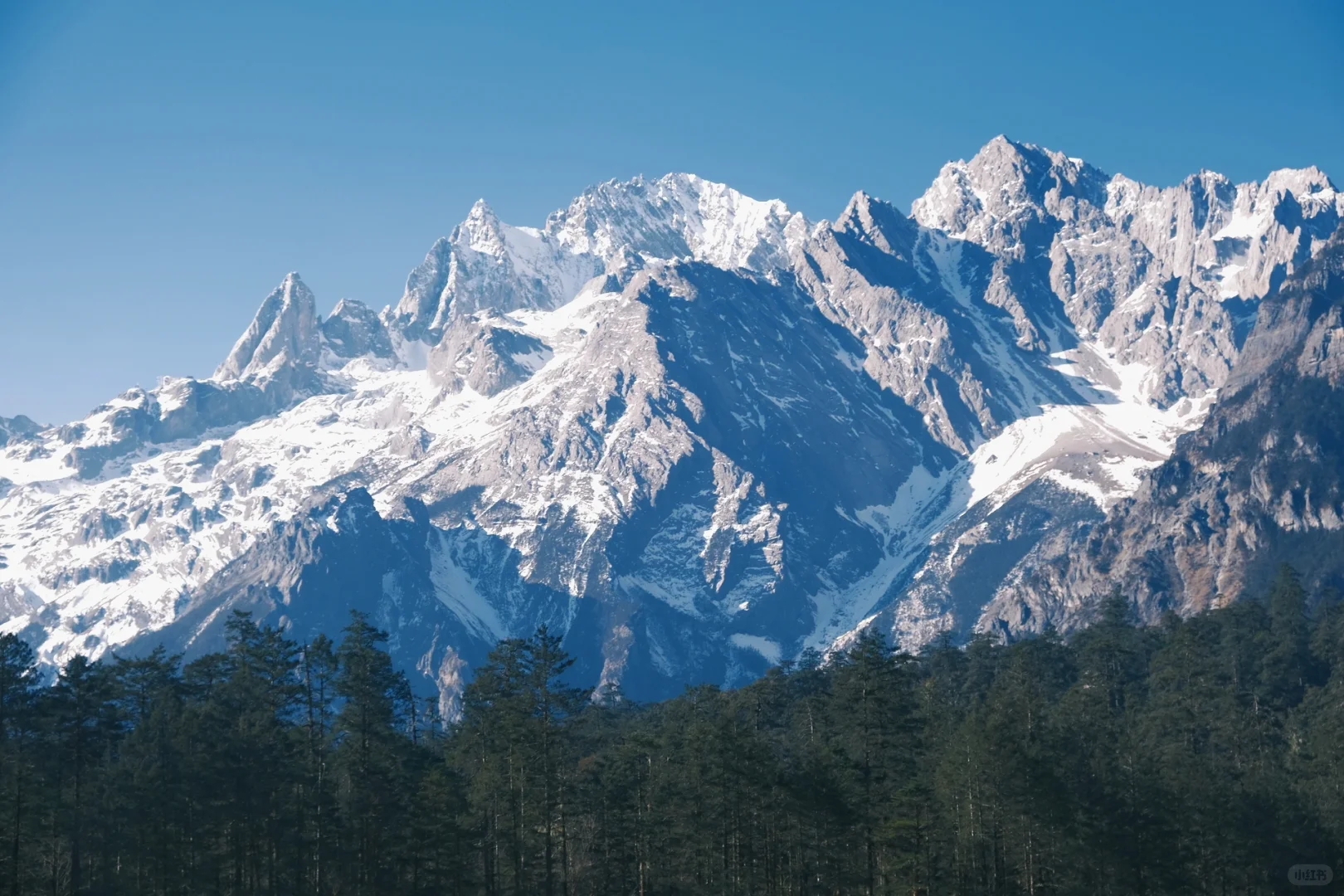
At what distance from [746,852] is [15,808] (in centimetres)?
4676

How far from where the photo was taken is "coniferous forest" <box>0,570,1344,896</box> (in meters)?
106

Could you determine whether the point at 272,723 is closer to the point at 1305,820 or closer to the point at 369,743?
the point at 369,743

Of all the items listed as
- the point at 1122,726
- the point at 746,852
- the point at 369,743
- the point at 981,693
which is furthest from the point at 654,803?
the point at 981,693

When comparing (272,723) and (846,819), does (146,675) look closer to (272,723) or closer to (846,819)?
(272,723)

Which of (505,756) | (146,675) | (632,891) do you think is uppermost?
(146,675)

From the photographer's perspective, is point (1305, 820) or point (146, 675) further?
point (146, 675)

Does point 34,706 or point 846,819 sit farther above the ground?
point 34,706

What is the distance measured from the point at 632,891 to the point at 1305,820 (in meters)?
47.1

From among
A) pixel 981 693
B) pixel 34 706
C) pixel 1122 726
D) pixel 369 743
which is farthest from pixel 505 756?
pixel 981 693

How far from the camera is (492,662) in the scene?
13588 centimetres

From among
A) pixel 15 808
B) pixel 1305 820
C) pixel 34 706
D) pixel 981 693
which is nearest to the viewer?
pixel 15 808

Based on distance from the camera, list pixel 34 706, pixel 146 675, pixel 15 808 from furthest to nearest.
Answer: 1. pixel 146 675
2. pixel 34 706
3. pixel 15 808

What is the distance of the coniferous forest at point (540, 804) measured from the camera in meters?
106

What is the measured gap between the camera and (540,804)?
112 m
